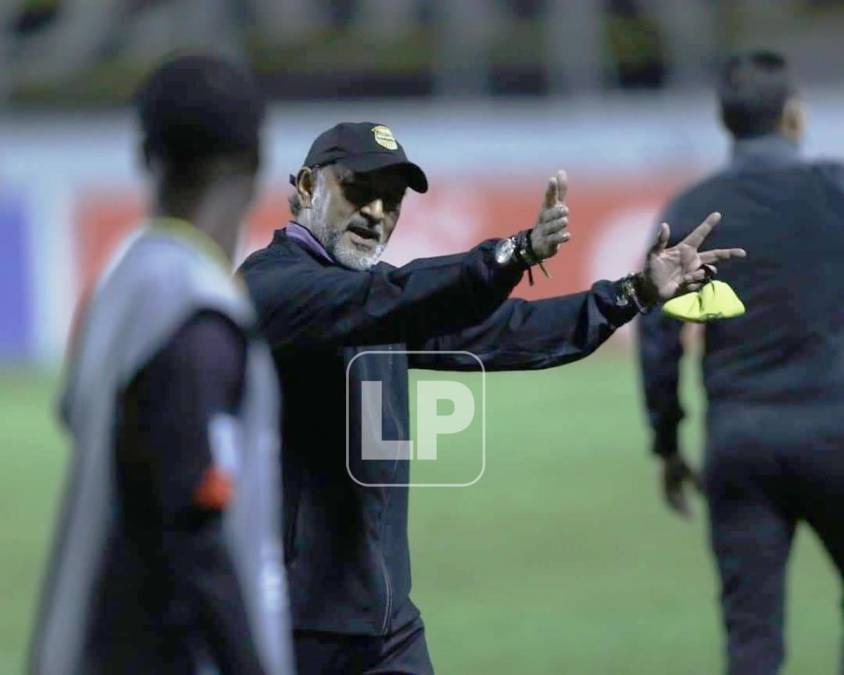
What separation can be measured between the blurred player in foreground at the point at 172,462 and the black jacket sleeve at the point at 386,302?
110 centimetres

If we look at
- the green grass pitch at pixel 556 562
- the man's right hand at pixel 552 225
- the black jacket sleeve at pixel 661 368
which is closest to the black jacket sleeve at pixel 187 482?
the man's right hand at pixel 552 225

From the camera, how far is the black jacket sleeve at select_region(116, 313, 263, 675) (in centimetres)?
292

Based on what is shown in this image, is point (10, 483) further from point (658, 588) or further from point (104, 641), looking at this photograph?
point (104, 641)

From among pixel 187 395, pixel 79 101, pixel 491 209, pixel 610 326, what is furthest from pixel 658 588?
pixel 79 101

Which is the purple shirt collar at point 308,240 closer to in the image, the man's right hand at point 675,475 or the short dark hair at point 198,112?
the short dark hair at point 198,112

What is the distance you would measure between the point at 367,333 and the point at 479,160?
16.4 m

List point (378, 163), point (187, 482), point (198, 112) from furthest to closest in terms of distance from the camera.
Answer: point (378, 163) → point (198, 112) → point (187, 482)

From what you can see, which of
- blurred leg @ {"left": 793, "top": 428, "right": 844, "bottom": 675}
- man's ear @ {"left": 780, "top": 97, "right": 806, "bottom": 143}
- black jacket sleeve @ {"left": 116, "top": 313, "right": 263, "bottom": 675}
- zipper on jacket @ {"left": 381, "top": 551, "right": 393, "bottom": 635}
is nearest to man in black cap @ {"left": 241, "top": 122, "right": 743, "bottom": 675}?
zipper on jacket @ {"left": 381, "top": 551, "right": 393, "bottom": 635}

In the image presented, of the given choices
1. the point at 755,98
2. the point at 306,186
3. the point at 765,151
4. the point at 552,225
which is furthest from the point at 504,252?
the point at 755,98

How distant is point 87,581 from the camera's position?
2.99 metres

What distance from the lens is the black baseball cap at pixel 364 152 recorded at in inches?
180

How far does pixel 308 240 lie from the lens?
4629 millimetres

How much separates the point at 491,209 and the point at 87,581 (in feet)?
56.7

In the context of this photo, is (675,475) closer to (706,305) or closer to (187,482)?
(706,305)
